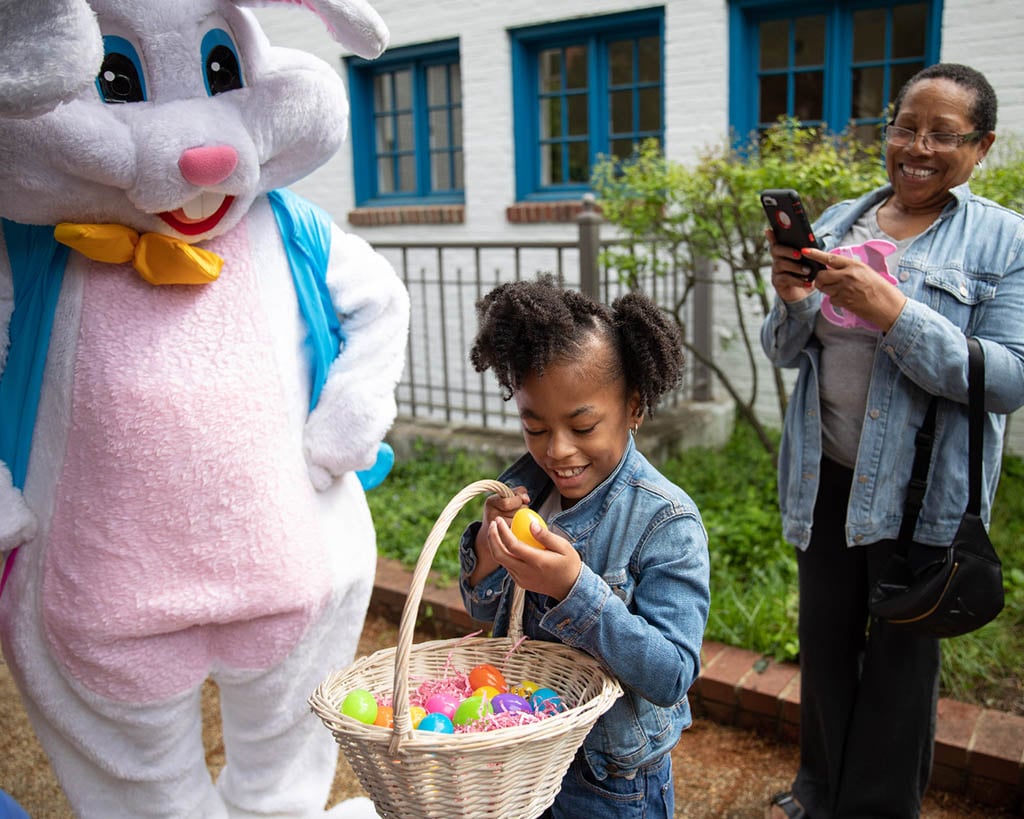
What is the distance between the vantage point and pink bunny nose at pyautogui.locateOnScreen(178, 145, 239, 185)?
1.88 meters

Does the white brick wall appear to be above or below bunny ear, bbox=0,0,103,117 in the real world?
above

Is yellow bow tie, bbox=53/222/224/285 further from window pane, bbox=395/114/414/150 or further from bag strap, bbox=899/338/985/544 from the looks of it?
window pane, bbox=395/114/414/150

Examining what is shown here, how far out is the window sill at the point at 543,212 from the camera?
21.3 ft

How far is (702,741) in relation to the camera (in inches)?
124

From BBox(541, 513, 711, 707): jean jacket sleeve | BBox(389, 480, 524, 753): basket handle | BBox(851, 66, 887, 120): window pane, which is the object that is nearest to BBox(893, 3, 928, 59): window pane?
BBox(851, 66, 887, 120): window pane

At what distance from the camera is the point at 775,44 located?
586 cm

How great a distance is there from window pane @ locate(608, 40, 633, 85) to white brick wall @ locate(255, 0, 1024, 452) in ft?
1.21

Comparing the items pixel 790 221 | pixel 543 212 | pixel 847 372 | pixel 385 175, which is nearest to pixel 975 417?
pixel 847 372

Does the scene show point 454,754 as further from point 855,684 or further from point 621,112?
point 621,112

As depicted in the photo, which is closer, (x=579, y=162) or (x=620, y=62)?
(x=620, y=62)

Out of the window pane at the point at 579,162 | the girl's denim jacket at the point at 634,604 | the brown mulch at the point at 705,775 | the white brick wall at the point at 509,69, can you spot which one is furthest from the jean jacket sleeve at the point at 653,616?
the window pane at the point at 579,162

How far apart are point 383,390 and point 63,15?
1035mm

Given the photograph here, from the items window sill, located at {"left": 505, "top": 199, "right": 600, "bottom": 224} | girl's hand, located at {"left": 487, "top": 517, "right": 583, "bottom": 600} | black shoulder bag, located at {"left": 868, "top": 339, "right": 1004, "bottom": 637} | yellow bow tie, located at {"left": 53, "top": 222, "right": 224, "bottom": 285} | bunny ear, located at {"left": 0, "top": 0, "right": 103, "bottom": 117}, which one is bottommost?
black shoulder bag, located at {"left": 868, "top": 339, "right": 1004, "bottom": 637}

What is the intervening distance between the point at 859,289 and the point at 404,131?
6.32 m
